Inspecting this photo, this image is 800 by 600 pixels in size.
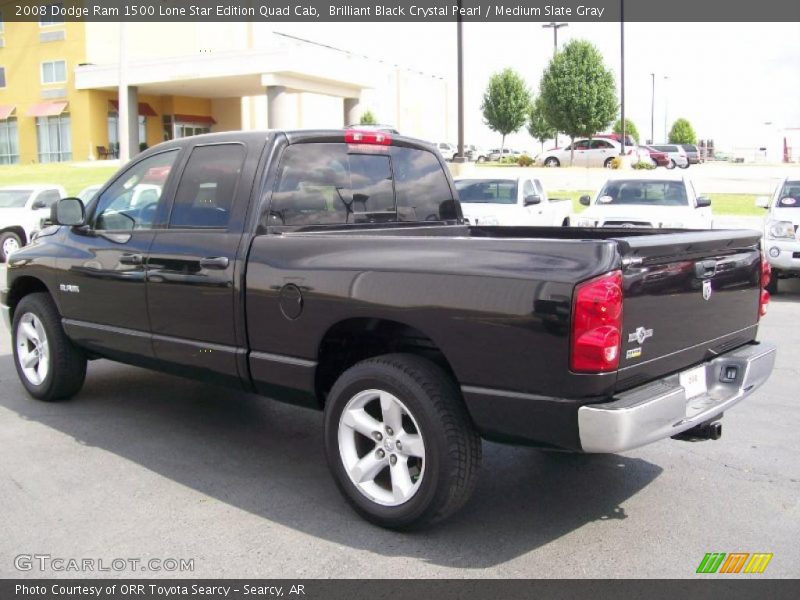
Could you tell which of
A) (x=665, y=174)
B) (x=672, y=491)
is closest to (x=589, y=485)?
(x=672, y=491)

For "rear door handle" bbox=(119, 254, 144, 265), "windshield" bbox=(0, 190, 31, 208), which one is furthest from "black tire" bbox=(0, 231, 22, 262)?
"rear door handle" bbox=(119, 254, 144, 265)

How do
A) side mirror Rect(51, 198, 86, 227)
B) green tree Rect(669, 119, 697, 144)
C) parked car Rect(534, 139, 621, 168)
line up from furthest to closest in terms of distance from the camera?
green tree Rect(669, 119, 697, 144)
parked car Rect(534, 139, 621, 168)
side mirror Rect(51, 198, 86, 227)

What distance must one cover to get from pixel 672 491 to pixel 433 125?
101309mm

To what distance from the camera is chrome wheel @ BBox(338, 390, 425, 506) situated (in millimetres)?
3941

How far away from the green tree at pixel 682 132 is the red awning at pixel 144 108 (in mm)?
61258

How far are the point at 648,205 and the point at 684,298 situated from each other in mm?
10705

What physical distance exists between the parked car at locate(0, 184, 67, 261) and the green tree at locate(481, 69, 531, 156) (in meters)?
43.9

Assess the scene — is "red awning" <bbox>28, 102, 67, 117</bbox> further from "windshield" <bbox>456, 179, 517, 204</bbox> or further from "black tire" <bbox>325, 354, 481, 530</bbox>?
"black tire" <bbox>325, 354, 481, 530</bbox>

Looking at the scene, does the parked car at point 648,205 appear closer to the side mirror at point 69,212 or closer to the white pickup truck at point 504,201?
the white pickup truck at point 504,201

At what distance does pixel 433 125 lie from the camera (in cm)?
10325

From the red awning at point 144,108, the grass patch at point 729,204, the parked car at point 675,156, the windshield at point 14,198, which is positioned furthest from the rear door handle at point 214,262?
the red awning at point 144,108

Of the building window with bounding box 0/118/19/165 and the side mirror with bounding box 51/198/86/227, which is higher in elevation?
the building window with bounding box 0/118/19/165

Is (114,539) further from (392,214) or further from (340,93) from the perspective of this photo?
(340,93)
